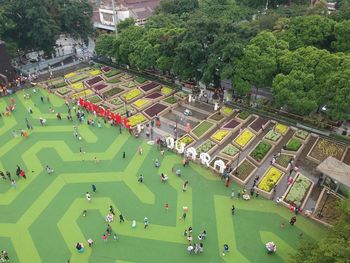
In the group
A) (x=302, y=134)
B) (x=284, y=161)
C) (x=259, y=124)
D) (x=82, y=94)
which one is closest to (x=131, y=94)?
(x=82, y=94)

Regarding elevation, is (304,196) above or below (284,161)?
below

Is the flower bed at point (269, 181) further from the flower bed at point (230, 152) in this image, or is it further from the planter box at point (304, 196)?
the flower bed at point (230, 152)

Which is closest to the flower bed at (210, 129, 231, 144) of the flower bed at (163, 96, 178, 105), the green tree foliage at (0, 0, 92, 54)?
the flower bed at (163, 96, 178, 105)

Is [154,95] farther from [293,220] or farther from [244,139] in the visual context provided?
[293,220]

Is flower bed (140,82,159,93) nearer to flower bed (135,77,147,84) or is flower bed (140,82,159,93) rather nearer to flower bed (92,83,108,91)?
flower bed (135,77,147,84)

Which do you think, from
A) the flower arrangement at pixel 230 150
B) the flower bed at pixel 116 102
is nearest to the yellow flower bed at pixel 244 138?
the flower arrangement at pixel 230 150

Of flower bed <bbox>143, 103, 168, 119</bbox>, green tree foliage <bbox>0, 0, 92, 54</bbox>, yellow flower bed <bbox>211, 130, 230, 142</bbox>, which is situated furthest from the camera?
green tree foliage <bbox>0, 0, 92, 54</bbox>

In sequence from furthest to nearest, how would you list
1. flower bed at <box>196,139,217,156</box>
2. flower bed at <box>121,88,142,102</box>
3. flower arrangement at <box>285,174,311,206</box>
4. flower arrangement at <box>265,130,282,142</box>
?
flower bed at <box>121,88,142,102</box> → flower arrangement at <box>265,130,282,142</box> → flower bed at <box>196,139,217,156</box> → flower arrangement at <box>285,174,311,206</box>
